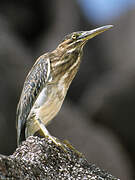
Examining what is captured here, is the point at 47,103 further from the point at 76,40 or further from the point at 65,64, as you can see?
the point at 76,40

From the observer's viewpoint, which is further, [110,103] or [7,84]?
[110,103]

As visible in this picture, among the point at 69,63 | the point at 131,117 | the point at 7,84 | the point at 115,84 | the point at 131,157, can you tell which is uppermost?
the point at 69,63

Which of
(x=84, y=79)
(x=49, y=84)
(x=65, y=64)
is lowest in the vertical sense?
(x=84, y=79)

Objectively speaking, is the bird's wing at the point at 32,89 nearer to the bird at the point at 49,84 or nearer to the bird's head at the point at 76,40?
the bird at the point at 49,84

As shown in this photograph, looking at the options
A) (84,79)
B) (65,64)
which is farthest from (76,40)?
(84,79)

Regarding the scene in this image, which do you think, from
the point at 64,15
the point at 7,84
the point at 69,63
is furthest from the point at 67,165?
the point at 64,15

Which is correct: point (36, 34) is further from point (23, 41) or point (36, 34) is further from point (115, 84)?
point (115, 84)
